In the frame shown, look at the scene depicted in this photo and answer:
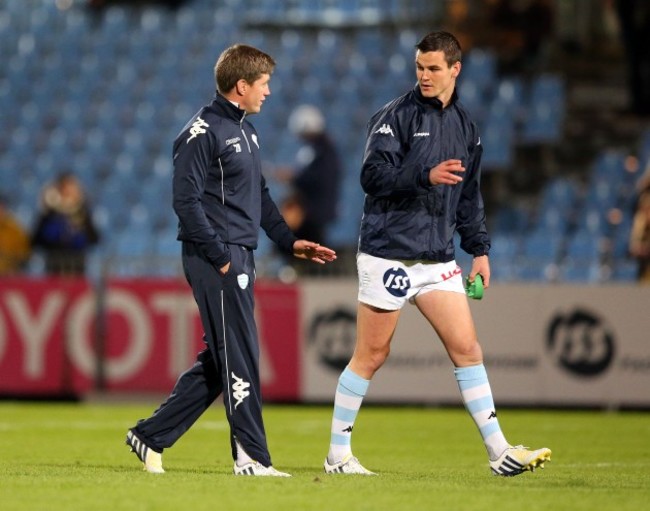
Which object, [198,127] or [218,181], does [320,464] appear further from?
[198,127]

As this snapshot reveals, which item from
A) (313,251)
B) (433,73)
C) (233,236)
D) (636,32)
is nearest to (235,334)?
(233,236)

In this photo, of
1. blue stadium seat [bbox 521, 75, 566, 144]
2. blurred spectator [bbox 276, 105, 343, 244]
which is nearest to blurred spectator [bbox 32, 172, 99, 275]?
blurred spectator [bbox 276, 105, 343, 244]

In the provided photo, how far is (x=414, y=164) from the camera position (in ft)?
26.7

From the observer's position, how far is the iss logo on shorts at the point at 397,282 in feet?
27.0

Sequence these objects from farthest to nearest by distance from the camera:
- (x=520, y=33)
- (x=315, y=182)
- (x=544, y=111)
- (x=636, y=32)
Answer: (x=520, y=33), (x=544, y=111), (x=636, y=32), (x=315, y=182)

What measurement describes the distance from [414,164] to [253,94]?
0.94 m

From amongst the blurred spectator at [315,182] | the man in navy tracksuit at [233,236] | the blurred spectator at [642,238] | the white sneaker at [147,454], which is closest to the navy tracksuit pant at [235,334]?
the man in navy tracksuit at [233,236]

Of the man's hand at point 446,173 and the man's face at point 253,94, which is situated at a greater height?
the man's face at point 253,94

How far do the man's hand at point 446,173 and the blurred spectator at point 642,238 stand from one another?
7937 millimetres

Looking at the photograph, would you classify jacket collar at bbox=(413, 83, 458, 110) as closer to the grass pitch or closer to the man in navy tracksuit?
the man in navy tracksuit

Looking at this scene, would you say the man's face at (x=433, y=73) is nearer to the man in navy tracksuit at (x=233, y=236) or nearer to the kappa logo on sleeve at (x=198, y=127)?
the man in navy tracksuit at (x=233, y=236)

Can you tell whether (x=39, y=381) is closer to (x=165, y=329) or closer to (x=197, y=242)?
(x=165, y=329)

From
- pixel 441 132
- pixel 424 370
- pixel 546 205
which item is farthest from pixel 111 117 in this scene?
pixel 441 132

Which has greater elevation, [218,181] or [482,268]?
[218,181]
